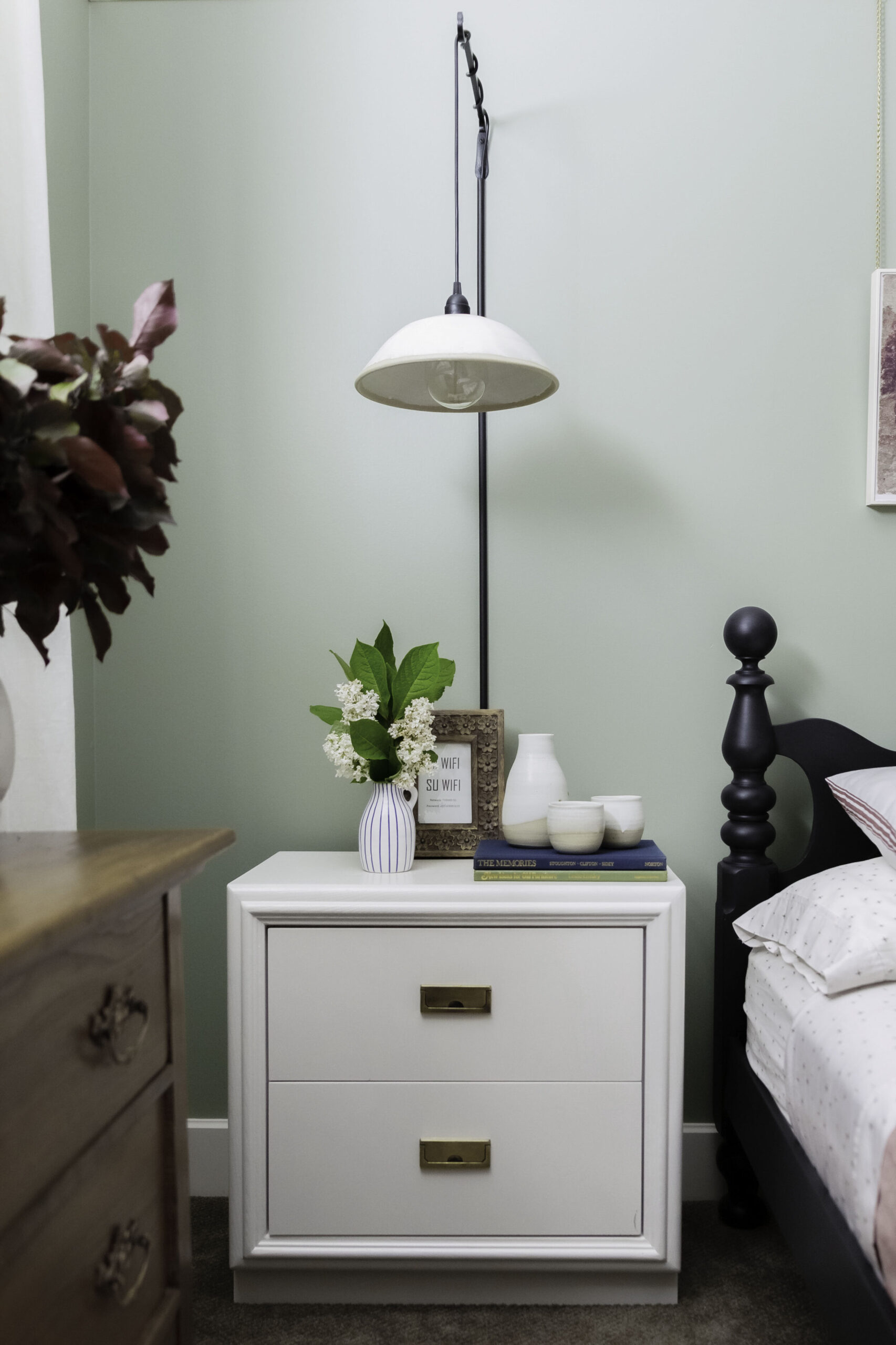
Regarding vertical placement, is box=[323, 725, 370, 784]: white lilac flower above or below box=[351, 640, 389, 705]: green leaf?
below

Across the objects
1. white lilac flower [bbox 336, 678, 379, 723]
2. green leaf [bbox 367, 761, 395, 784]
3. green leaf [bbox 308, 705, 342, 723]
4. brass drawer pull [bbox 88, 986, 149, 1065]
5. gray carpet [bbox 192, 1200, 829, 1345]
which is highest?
white lilac flower [bbox 336, 678, 379, 723]

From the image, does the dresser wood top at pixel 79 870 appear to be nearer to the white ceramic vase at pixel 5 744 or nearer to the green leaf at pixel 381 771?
the white ceramic vase at pixel 5 744

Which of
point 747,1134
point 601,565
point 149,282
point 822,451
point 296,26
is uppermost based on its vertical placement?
point 296,26

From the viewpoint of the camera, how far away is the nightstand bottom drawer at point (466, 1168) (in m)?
1.48

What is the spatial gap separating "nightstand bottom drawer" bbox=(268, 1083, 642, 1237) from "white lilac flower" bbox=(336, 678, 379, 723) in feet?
1.93

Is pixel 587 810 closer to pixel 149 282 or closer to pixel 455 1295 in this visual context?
pixel 455 1295

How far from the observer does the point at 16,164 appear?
144cm

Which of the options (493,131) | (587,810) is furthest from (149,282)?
(587,810)

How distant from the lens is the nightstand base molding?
5.01ft

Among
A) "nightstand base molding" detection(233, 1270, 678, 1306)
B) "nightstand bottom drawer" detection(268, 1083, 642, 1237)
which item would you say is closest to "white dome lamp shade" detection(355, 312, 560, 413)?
"nightstand bottom drawer" detection(268, 1083, 642, 1237)

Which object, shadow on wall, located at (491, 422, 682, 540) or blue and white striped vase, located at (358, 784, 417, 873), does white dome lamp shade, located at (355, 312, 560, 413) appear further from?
blue and white striped vase, located at (358, 784, 417, 873)

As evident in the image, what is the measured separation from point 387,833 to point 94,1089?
96 cm

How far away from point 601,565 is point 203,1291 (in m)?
1.42

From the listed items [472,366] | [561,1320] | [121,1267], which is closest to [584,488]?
[472,366]
